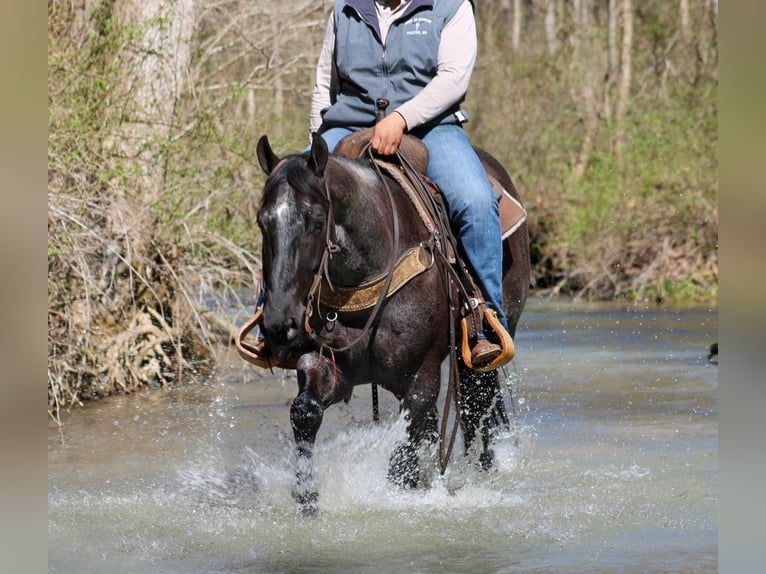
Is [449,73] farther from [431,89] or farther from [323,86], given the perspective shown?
[323,86]

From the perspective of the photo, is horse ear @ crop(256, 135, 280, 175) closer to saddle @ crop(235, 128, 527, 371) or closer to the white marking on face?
the white marking on face

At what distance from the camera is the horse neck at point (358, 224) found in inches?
219

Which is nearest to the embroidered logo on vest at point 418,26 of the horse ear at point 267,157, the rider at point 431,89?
the rider at point 431,89

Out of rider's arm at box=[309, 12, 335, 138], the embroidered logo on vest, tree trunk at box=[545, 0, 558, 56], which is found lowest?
rider's arm at box=[309, 12, 335, 138]

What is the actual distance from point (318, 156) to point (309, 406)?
46.7 inches

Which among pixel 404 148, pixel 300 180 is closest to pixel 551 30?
pixel 404 148

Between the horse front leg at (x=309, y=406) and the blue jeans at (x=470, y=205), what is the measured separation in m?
1.04

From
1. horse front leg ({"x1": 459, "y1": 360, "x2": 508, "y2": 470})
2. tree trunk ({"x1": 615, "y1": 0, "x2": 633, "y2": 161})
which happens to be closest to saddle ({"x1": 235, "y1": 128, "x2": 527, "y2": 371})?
horse front leg ({"x1": 459, "y1": 360, "x2": 508, "y2": 470})

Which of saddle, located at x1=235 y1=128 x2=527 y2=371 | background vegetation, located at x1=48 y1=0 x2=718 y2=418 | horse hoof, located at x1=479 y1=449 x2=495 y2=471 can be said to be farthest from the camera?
background vegetation, located at x1=48 y1=0 x2=718 y2=418

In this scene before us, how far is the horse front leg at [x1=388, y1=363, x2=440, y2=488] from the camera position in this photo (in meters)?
6.07

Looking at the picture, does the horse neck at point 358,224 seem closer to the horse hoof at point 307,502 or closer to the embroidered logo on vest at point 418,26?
the embroidered logo on vest at point 418,26

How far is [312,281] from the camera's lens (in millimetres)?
5289

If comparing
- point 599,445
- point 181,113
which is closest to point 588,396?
point 599,445

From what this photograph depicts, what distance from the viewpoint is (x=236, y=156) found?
1092 centimetres
